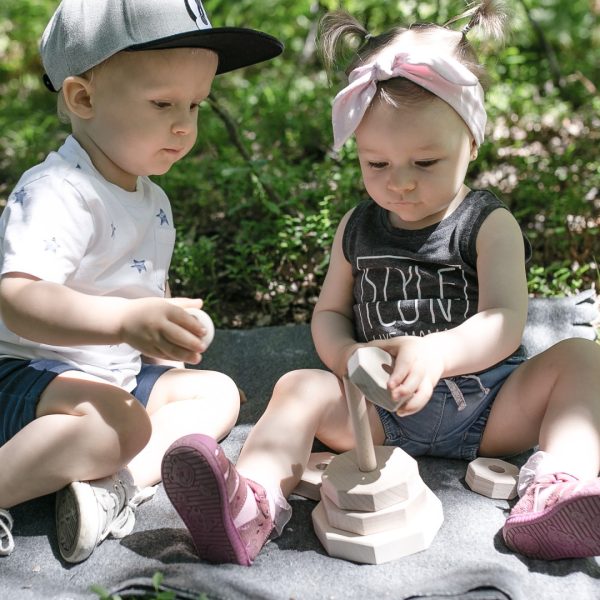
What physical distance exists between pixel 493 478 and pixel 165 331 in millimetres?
911

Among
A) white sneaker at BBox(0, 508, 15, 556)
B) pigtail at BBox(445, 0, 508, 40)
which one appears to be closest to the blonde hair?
pigtail at BBox(445, 0, 508, 40)

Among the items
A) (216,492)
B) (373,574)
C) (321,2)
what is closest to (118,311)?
(216,492)

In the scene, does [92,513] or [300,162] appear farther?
[300,162]

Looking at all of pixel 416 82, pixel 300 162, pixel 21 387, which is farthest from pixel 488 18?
pixel 300 162

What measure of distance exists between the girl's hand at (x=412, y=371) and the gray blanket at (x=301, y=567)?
0.34 m

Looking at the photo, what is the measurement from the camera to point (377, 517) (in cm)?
180

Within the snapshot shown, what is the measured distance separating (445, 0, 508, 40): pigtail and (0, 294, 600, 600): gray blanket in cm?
116

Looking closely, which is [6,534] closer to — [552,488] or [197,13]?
[552,488]

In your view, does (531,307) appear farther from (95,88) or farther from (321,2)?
(321,2)

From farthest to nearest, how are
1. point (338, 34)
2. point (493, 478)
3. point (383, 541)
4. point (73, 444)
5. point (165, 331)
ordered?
point (338, 34) → point (493, 478) → point (73, 444) → point (383, 541) → point (165, 331)

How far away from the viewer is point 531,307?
2.83 meters

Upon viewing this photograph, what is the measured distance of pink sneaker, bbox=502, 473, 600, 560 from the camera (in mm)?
1674

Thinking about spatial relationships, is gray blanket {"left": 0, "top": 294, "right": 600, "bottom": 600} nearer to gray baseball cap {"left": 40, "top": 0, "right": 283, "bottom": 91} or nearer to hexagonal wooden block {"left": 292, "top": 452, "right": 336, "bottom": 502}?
hexagonal wooden block {"left": 292, "top": 452, "right": 336, "bottom": 502}

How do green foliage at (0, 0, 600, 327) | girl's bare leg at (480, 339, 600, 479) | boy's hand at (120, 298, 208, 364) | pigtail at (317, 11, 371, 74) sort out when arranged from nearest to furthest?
1. boy's hand at (120, 298, 208, 364)
2. girl's bare leg at (480, 339, 600, 479)
3. pigtail at (317, 11, 371, 74)
4. green foliage at (0, 0, 600, 327)
